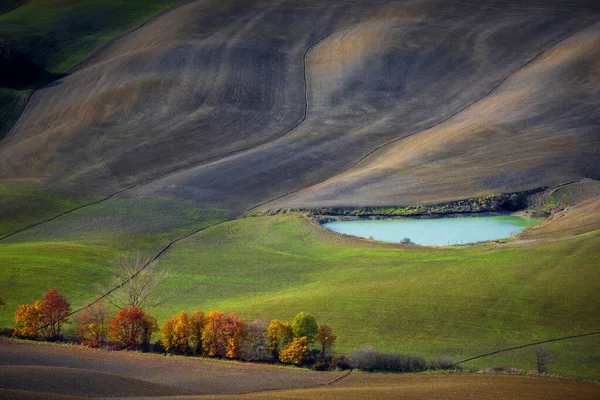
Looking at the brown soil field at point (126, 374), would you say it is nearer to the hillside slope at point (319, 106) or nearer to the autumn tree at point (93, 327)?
the autumn tree at point (93, 327)

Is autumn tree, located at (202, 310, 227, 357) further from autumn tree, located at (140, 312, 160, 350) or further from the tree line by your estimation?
autumn tree, located at (140, 312, 160, 350)

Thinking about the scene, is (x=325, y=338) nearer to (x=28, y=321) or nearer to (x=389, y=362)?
(x=389, y=362)

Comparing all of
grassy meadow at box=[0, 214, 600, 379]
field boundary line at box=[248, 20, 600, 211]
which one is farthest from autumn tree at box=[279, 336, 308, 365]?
field boundary line at box=[248, 20, 600, 211]

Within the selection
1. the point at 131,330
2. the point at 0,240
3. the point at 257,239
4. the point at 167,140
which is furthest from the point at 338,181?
the point at 131,330

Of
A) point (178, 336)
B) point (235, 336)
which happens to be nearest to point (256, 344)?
point (235, 336)

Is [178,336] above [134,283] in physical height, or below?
below

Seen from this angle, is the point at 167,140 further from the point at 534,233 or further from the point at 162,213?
the point at 534,233
